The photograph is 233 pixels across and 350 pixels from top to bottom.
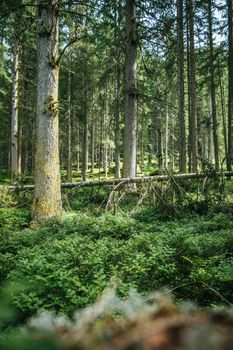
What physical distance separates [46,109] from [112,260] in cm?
532

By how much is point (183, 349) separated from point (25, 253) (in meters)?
4.80

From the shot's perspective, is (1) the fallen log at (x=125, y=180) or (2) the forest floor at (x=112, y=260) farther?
(1) the fallen log at (x=125, y=180)

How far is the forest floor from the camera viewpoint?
11.9ft

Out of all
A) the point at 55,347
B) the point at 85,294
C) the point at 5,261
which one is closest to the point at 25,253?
the point at 5,261

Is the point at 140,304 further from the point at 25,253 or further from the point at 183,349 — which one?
the point at 25,253

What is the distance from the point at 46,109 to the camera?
9.23 m

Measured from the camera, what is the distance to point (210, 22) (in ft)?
76.2

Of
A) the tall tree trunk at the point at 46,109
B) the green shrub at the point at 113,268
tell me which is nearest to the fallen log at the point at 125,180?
the tall tree trunk at the point at 46,109

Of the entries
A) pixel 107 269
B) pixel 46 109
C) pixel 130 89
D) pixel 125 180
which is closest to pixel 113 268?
pixel 107 269

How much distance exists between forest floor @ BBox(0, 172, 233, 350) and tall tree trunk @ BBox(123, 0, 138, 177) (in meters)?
3.70

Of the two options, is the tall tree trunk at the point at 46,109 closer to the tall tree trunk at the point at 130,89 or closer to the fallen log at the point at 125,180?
the fallen log at the point at 125,180

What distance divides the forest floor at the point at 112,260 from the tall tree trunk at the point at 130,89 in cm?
370

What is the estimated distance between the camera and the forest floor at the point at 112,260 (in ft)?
11.9

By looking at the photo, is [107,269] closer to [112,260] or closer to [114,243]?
[112,260]
